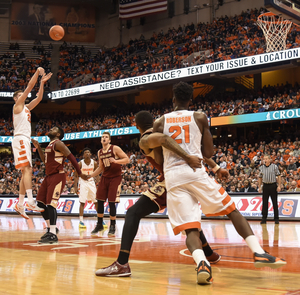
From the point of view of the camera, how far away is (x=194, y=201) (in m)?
3.93

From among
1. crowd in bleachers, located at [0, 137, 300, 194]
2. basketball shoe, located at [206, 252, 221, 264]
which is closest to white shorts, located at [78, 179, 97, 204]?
crowd in bleachers, located at [0, 137, 300, 194]

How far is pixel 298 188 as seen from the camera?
14.4 m

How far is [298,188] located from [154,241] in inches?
339

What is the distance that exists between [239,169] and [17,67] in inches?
938

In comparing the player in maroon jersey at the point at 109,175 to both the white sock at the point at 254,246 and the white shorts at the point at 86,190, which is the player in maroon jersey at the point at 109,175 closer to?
the white shorts at the point at 86,190

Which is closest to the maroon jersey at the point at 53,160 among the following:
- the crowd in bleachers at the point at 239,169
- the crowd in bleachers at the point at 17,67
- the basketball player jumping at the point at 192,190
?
the basketball player jumping at the point at 192,190

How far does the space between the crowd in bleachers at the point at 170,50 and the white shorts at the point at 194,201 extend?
740 inches

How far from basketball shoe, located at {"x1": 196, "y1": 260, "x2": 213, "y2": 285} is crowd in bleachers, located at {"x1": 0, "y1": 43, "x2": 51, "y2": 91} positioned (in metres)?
30.4

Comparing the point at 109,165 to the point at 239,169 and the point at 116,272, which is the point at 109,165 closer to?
the point at 116,272

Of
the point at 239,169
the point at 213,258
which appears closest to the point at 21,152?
the point at 213,258

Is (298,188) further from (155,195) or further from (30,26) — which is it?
(30,26)

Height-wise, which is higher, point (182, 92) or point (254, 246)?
point (182, 92)

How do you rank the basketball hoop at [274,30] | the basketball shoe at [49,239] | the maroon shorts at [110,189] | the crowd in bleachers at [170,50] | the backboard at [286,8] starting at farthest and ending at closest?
the crowd in bleachers at [170,50] < the basketball hoop at [274,30] < the maroon shorts at [110,189] < the backboard at [286,8] < the basketball shoe at [49,239]

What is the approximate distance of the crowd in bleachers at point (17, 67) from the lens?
3256cm
